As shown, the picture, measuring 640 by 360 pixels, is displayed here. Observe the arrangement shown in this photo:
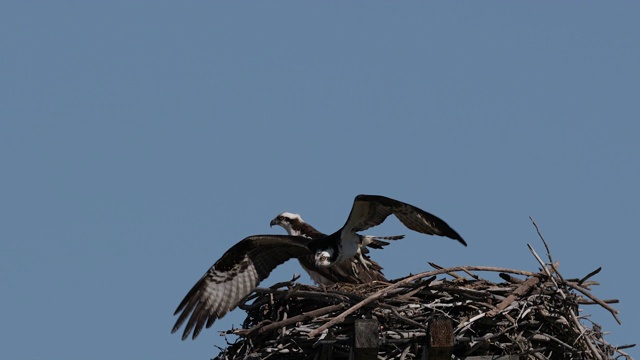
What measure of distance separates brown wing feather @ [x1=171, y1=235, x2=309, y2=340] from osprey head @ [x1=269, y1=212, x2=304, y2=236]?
133 centimetres

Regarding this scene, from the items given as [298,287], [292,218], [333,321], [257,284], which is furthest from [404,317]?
[292,218]

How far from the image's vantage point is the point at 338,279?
12281 millimetres

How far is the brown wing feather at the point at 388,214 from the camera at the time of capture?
34.6 ft

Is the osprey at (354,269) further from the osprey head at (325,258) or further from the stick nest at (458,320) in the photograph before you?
the stick nest at (458,320)

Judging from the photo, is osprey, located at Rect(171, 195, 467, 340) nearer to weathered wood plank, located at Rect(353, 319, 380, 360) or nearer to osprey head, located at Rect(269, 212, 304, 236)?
osprey head, located at Rect(269, 212, 304, 236)

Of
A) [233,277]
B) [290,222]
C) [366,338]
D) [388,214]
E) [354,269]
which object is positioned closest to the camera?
[366,338]

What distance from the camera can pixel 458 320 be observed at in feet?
32.3

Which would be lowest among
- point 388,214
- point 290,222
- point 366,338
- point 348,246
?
point 366,338

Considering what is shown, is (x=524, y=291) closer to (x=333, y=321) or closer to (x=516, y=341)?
(x=516, y=341)

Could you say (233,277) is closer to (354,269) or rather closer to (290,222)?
(354,269)

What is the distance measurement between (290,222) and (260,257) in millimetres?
1629

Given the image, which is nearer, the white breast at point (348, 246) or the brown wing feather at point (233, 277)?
the brown wing feather at point (233, 277)

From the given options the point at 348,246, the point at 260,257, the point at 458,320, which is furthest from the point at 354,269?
the point at 458,320

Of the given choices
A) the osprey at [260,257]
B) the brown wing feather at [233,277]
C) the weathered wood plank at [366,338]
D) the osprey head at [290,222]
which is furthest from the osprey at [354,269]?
the weathered wood plank at [366,338]
